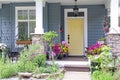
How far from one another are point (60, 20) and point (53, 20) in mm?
387

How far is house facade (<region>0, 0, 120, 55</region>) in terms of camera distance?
42.8 ft

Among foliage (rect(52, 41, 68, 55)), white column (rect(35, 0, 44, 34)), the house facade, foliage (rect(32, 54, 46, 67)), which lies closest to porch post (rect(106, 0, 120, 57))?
the house facade

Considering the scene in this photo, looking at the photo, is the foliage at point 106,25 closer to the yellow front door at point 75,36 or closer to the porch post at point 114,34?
the porch post at point 114,34

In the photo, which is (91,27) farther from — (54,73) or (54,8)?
(54,73)

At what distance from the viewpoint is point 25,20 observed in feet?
43.5

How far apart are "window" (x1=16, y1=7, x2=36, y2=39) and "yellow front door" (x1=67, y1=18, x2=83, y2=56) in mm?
1907

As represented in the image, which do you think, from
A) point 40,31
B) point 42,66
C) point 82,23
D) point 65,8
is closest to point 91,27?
point 82,23

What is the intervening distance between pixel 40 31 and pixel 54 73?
2.48 meters

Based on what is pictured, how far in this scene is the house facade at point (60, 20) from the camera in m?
13.0

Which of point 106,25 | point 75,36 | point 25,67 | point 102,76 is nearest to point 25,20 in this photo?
point 75,36

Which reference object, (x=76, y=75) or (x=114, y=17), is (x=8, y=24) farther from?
(x=114, y=17)

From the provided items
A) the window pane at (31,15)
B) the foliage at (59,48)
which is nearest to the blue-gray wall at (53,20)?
the window pane at (31,15)

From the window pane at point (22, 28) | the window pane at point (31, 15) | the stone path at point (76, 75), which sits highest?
the window pane at point (31, 15)

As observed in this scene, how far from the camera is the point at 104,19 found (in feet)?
42.2
